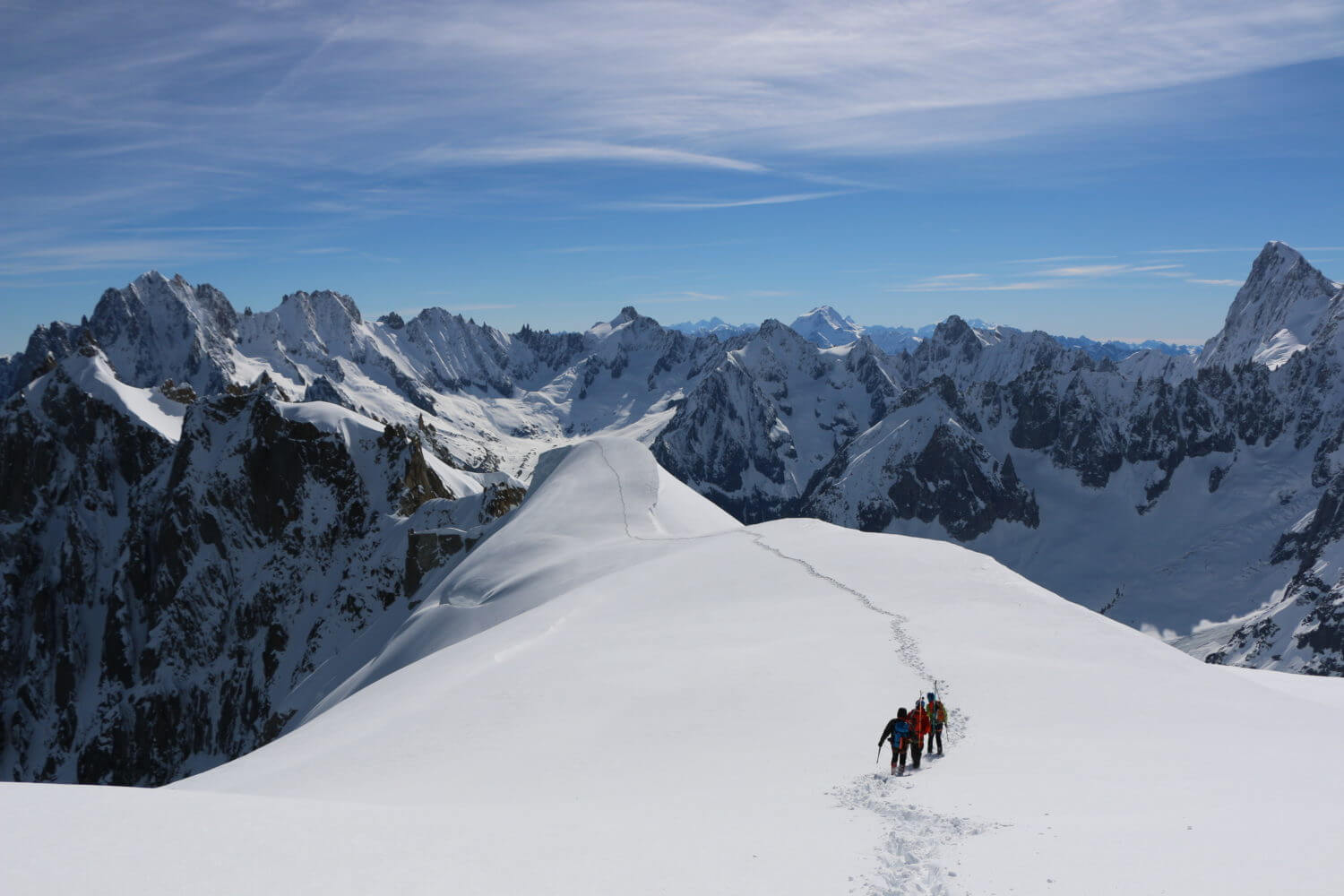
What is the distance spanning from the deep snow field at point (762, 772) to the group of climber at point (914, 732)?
469mm

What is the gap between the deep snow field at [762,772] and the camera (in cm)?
1202

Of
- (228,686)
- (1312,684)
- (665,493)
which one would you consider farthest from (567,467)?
(228,686)

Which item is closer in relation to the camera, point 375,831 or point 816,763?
point 375,831

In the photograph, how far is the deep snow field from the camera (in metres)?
12.0

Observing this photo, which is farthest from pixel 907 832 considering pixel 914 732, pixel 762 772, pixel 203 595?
pixel 203 595

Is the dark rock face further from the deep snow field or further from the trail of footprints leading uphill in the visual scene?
the trail of footprints leading uphill

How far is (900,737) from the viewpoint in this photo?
723 inches

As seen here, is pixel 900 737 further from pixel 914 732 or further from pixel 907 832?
pixel 907 832

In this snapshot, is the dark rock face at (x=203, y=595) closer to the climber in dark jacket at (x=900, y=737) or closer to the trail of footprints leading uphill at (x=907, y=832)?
the climber in dark jacket at (x=900, y=737)

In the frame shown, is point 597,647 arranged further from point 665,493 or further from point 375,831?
point 665,493

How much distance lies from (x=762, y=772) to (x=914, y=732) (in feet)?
11.8

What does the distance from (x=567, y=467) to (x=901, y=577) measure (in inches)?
1732

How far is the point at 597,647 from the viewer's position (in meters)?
29.3

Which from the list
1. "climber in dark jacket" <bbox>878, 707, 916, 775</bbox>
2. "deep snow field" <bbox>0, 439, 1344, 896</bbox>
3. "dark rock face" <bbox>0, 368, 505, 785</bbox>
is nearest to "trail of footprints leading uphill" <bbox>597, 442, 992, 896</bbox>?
"deep snow field" <bbox>0, 439, 1344, 896</bbox>
